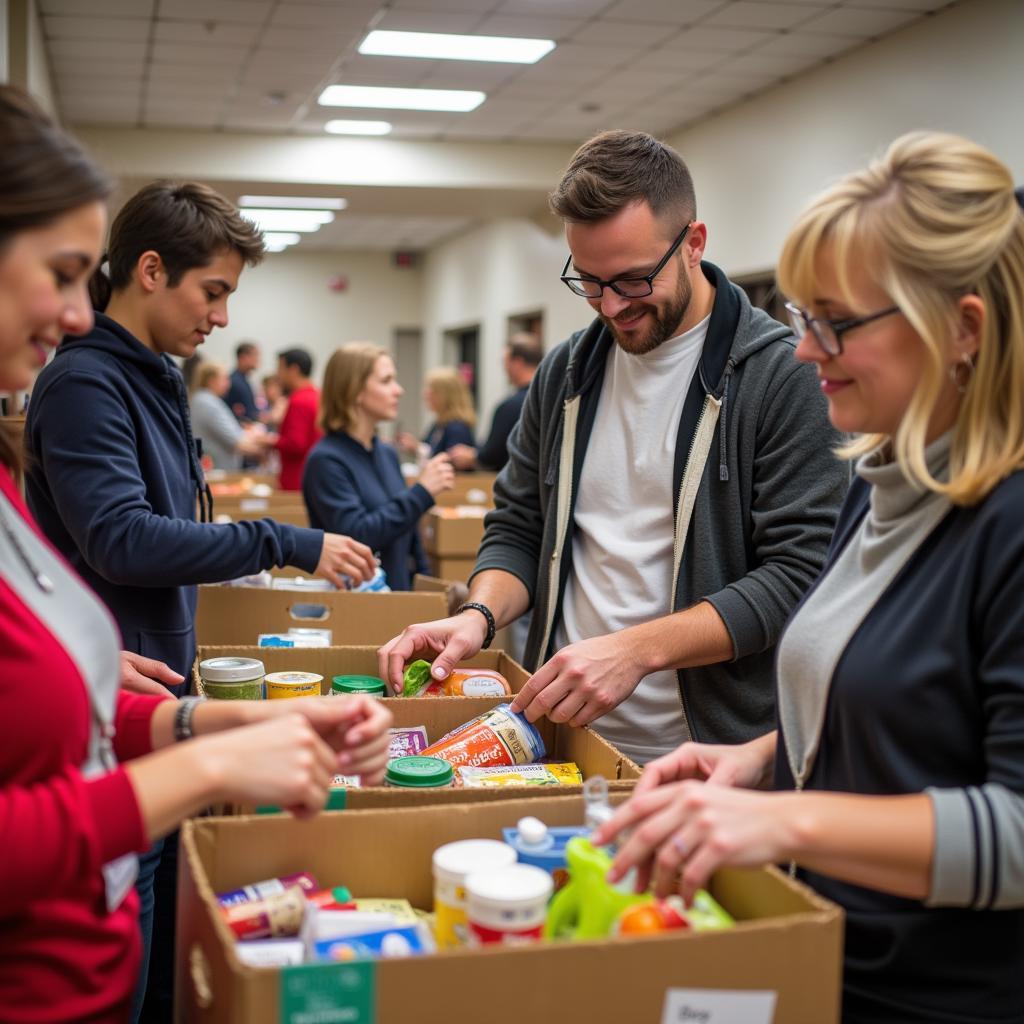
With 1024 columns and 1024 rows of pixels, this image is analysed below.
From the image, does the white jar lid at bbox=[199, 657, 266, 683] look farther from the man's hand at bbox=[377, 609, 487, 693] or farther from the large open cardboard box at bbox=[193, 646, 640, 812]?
the man's hand at bbox=[377, 609, 487, 693]

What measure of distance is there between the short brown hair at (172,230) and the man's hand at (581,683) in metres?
1.01

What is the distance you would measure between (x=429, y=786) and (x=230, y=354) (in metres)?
15.5

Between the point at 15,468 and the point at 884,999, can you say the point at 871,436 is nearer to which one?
the point at 884,999

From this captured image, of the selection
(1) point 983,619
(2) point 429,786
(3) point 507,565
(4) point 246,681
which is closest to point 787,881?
(1) point 983,619

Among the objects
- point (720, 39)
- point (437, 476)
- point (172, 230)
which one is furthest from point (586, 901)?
A: point (720, 39)

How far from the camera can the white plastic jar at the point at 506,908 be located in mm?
967

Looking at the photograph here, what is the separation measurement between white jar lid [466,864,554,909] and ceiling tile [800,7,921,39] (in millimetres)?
5705

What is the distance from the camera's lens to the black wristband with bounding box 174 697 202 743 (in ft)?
3.87

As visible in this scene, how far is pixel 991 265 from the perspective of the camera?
1.10m

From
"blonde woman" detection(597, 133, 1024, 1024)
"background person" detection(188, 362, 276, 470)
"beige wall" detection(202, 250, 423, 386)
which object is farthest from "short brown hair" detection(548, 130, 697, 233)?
"beige wall" detection(202, 250, 423, 386)

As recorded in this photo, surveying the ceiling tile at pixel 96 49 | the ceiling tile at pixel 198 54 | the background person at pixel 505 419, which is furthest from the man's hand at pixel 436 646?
the ceiling tile at pixel 96 49

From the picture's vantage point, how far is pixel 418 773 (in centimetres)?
138

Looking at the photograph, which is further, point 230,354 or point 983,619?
point 230,354

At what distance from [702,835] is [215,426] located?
25.4ft
